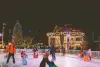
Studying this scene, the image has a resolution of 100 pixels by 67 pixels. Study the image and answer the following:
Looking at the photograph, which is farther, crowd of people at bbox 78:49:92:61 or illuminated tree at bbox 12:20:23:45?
illuminated tree at bbox 12:20:23:45

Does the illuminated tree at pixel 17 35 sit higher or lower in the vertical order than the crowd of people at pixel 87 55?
higher

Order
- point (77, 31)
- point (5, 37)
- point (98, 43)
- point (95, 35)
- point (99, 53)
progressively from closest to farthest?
point (99, 53)
point (98, 43)
point (95, 35)
point (77, 31)
point (5, 37)

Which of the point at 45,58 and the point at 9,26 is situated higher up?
the point at 9,26

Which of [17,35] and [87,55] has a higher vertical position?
[17,35]

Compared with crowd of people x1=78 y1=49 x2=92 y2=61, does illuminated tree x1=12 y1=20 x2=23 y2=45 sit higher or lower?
higher

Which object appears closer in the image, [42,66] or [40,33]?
[42,66]

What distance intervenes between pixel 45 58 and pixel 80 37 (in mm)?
80242

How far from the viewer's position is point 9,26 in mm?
98562

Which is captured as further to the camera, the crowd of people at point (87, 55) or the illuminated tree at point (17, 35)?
the illuminated tree at point (17, 35)

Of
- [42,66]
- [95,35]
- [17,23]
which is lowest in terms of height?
[42,66]

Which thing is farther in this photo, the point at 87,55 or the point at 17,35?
the point at 17,35

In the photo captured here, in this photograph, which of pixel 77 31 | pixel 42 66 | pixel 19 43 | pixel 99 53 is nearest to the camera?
pixel 42 66

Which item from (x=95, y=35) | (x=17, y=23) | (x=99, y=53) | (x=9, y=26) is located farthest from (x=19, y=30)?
(x=99, y=53)

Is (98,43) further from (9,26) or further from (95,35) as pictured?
(9,26)
